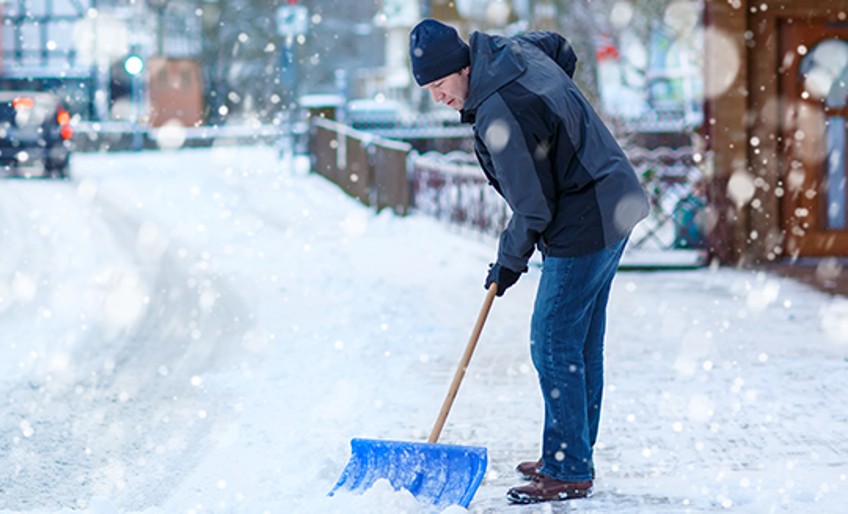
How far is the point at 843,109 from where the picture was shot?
12.4 m

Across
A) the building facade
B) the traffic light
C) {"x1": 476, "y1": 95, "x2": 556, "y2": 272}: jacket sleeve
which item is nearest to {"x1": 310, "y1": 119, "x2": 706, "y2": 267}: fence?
the building facade

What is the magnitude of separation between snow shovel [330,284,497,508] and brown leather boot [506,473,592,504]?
0.86 ft

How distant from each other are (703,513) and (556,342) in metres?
0.77

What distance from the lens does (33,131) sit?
74.7ft

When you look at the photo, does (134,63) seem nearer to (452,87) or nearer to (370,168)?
(370,168)

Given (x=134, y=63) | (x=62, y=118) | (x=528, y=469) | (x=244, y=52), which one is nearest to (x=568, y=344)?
(x=528, y=469)

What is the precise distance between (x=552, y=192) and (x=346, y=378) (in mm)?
3178

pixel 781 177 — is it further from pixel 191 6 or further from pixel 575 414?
pixel 191 6

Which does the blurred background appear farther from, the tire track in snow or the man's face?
the man's face

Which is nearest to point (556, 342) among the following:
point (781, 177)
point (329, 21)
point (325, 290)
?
point (325, 290)

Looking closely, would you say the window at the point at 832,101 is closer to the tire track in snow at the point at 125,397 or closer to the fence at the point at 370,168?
the tire track in snow at the point at 125,397

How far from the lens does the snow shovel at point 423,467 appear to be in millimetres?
4719

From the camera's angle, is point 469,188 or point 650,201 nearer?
point 650,201

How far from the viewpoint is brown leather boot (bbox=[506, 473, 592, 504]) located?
16.0ft
